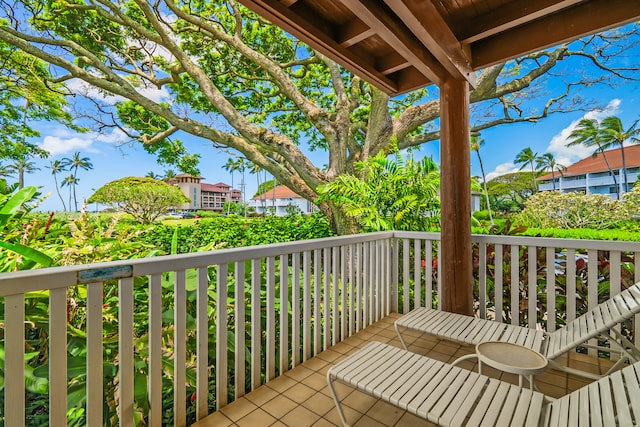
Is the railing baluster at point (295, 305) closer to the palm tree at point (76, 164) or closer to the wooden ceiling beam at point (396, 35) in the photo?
the wooden ceiling beam at point (396, 35)

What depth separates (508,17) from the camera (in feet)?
7.17

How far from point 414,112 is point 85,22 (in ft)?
35.8

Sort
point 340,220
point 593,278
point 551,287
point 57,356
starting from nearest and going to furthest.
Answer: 1. point 57,356
2. point 593,278
3. point 551,287
4. point 340,220

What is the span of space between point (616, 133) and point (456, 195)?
22928 millimetres

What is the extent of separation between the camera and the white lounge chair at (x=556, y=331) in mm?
1752

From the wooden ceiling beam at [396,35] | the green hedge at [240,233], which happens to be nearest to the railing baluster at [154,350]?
the wooden ceiling beam at [396,35]

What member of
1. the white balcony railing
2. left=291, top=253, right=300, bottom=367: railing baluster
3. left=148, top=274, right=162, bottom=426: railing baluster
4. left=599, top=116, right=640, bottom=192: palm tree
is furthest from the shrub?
left=599, top=116, right=640, bottom=192: palm tree

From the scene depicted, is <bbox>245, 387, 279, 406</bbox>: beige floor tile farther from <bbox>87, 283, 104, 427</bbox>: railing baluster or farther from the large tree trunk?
the large tree trunk

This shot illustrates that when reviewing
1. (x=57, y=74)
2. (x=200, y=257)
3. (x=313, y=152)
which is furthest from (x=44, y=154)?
(x=200, y=257)

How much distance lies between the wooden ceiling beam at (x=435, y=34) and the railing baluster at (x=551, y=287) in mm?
1736

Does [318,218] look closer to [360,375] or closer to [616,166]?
[360,375]

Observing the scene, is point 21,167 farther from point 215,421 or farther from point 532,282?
point 532,282

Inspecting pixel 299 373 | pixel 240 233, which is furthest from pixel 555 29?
pixel 240 233

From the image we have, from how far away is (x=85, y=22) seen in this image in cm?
941
